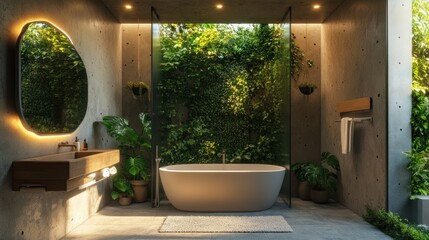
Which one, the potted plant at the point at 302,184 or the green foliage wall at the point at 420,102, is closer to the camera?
the green foliage wall at the point at 420,102

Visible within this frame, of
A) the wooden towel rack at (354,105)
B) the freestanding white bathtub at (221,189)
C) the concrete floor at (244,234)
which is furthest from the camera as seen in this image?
the freestanding white bathtub at (221,189)

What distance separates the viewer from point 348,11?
484 centimetres

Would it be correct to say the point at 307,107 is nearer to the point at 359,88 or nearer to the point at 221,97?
the point at 221,97

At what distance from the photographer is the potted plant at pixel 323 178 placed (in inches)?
198

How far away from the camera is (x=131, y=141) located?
205 inches

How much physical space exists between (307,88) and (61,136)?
3662mm

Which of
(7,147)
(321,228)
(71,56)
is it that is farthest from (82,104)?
(321,228)

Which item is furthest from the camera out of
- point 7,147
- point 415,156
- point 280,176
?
point 280,176

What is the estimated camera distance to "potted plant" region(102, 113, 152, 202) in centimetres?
496

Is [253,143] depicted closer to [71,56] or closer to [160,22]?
[160,22]

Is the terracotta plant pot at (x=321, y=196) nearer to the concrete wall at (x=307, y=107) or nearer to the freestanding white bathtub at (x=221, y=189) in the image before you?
the concrete wall at (x=307, y=107)

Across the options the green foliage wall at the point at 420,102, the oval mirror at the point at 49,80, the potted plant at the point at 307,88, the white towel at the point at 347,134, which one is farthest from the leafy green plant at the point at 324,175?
the oval mirror at the point at 49,80

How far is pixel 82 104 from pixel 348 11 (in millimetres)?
3564

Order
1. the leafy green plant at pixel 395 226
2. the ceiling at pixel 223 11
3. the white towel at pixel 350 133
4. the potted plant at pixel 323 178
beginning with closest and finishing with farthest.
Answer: the leafy green plant at pixel 395 226 < the white towel at pixel 350 133 < the ceiling at pixel 223 11 < the potted plant at pixel 323 178
